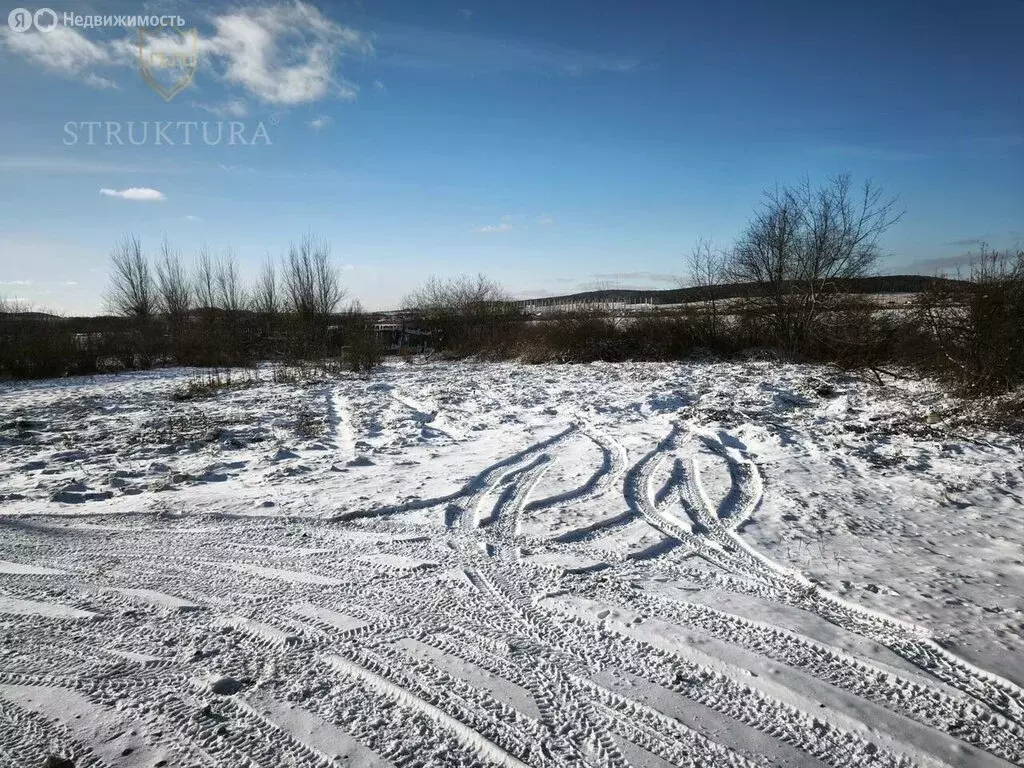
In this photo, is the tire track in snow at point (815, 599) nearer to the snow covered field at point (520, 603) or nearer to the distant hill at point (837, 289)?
the snow covered field at point (520, 603)

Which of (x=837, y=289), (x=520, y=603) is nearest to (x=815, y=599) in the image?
(x=520, y=603)

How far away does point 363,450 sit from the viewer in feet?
23.1

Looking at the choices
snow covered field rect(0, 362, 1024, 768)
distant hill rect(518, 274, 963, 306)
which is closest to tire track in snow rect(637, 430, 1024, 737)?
snow covered field rect(0, 362, 1024, 768)

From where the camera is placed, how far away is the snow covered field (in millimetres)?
2174

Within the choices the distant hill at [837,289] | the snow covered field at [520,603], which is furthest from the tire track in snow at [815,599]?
the distant hill at [837,289]

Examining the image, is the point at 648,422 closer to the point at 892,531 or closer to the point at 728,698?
the point at 892,531

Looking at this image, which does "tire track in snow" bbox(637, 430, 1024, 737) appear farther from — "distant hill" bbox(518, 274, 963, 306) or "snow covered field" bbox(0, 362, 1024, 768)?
"distant hill" bbox(518, 274, 963, 306)

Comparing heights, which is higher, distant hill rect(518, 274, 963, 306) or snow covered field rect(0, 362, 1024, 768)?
distant hill rect(518, 274, 963, 306)

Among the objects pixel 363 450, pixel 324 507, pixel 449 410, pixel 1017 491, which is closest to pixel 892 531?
pixel 1017 491

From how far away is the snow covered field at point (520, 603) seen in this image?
2174 mm

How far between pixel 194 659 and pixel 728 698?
2565mm

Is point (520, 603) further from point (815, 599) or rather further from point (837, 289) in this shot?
point (837, 289)

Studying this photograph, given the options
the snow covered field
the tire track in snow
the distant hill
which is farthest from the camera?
the distant hill

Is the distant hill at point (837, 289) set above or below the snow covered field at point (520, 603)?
above
